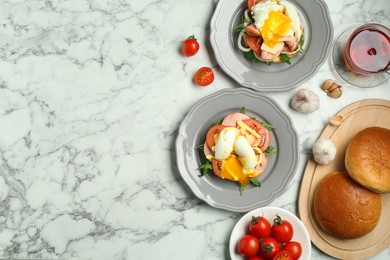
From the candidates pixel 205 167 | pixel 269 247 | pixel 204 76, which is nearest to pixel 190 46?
pixel 204 76

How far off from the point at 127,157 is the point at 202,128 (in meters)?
0.30

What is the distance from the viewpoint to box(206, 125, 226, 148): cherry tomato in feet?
6.40

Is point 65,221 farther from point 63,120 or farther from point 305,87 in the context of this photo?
point 305,87

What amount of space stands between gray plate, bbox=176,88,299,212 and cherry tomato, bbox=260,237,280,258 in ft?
0.42

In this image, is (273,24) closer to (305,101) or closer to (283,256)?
(305,101)

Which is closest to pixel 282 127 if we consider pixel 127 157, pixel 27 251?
pixel 127 157

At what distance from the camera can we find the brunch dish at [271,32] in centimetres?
196

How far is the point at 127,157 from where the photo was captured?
81.1 inches

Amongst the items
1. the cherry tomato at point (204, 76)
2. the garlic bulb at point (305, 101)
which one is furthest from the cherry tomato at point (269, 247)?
the cherry tomato at point (204, 76)

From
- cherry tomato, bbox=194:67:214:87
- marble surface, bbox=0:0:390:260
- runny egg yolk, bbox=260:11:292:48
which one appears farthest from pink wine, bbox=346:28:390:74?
cherry tomato, bbox=194:67:214:87

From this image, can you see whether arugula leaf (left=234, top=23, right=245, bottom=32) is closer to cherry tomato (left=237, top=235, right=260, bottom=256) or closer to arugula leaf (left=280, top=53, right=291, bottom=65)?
arugula leaf (left=280, top=53, right=291, bottom=65)

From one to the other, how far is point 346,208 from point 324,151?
0.21m

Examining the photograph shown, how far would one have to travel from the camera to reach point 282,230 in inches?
77.1

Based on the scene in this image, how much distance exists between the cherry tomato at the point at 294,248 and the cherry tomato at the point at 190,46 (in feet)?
2.54
